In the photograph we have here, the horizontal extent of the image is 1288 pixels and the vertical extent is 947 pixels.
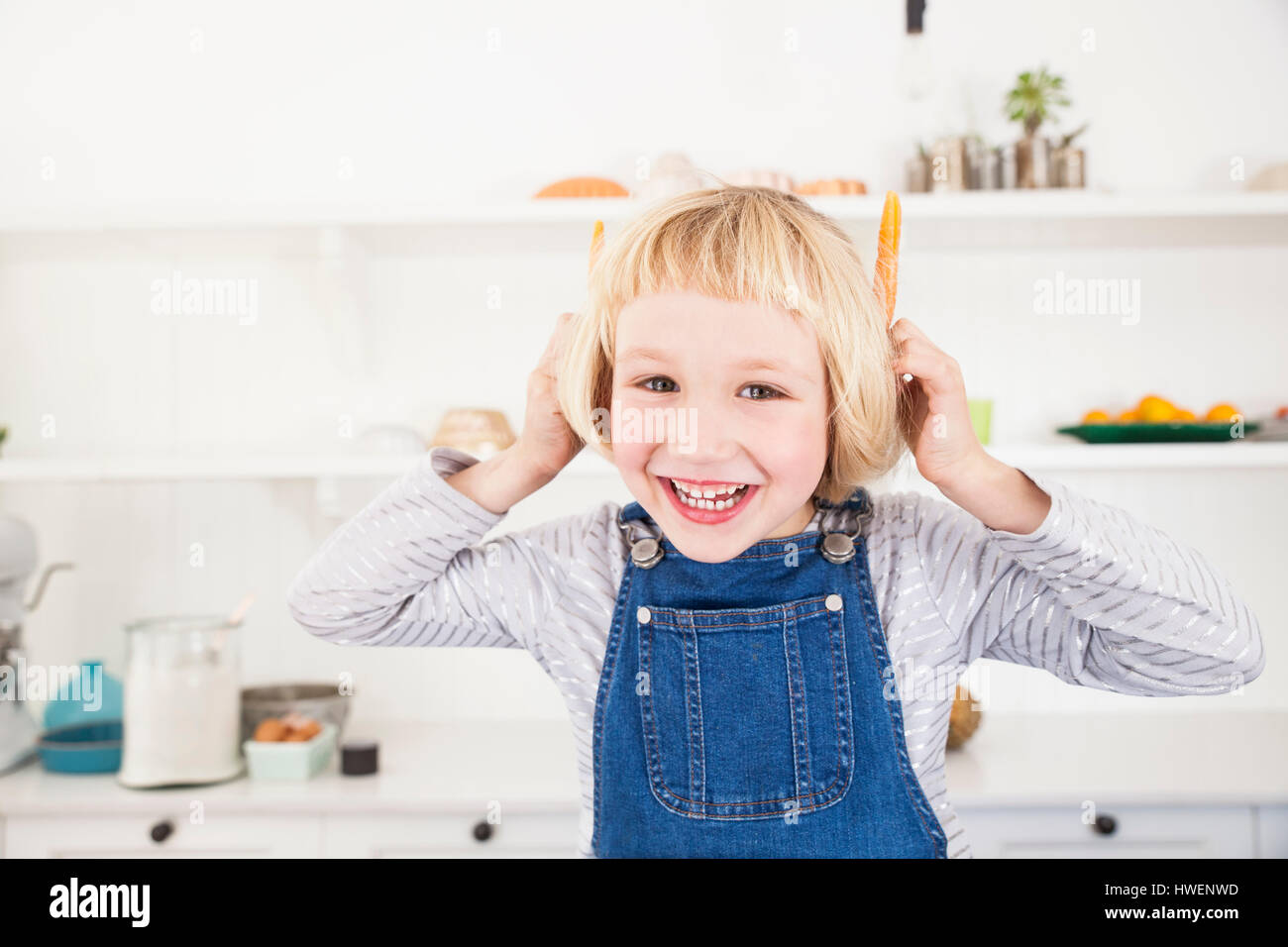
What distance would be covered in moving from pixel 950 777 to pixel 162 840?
1142mm

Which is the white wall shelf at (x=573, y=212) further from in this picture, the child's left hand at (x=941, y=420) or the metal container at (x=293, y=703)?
the child's left hand at (x=941, y=420)

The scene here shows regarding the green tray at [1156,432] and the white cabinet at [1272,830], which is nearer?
the white cabinet at [1272,830]

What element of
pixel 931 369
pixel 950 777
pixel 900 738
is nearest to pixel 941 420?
pixel 931 369

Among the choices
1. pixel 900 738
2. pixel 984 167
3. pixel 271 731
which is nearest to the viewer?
pixel 900 738

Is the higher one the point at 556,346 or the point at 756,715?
the point at 556,346

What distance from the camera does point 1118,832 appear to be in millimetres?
1492

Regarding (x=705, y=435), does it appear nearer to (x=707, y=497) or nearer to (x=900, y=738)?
(x=707, y=497)

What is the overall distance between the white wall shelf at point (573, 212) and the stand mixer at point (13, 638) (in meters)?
0.50

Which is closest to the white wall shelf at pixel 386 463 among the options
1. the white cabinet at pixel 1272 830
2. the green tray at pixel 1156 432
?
the green tray at pixel 1156 432

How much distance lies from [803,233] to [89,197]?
66.6 inches

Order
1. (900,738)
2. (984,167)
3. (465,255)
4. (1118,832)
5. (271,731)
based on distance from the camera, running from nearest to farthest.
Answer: (900,738) → (1118,832) → (271,731) → (984,167) → (465,255)

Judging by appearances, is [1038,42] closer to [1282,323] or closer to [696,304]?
[1282,323]

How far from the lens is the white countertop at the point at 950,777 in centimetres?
149
